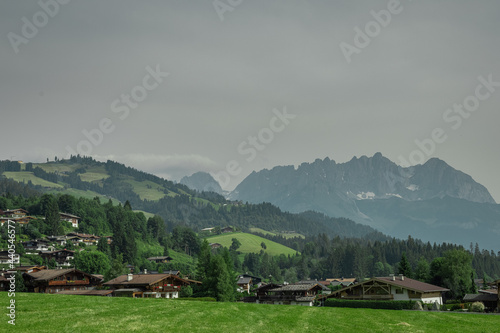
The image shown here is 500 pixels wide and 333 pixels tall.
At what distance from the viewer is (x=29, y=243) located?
170 metres

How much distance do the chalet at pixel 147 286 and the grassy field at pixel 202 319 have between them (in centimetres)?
4797

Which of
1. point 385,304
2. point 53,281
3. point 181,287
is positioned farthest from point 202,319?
point 53,281

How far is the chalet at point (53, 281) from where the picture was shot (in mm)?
97688

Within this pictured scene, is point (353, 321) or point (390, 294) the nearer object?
point (353, 321)

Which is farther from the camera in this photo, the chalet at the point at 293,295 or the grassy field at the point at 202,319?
the chalet at the point at 293,295

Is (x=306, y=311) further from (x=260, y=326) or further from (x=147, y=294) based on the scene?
(x=147, y=294)

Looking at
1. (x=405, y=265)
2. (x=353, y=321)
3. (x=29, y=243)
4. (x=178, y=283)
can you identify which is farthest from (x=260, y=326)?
(x=29, y=243)

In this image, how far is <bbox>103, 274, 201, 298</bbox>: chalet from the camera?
9106 centimetres

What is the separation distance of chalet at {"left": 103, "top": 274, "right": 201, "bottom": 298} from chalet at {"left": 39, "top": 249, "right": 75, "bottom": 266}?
72.2m

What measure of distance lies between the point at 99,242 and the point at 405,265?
4813 inches

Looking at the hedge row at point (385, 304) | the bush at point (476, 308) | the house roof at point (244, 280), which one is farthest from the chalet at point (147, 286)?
the house roof at point (244, 280)

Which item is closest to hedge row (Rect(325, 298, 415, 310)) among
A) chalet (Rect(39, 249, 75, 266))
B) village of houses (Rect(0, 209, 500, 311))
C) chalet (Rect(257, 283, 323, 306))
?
village of houses (Rect(0, 209, 500, 311))

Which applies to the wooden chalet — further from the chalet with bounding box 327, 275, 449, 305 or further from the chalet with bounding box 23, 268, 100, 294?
the chalet with bounding box 23, 268, 100, 294

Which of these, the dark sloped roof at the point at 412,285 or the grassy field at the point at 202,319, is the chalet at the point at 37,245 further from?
the grassy field at the point at 202,319
